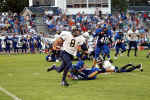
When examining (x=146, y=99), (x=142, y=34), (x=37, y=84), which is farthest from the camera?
(x=142, y=34)

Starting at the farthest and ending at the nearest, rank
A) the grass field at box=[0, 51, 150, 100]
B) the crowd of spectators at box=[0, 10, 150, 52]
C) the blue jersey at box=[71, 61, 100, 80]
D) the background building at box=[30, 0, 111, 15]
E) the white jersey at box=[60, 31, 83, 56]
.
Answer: the background building at box=[30, 0, 111, 15], the crowd of spectators at box=[0, 10, 150, 52], the blue jersey at box=[71, 61, 100, 80], the white jersey at box=[60, 31, 83, 56], the grass field at box=[0, 51, 150, 100]

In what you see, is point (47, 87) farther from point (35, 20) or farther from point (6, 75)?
point (35, 20)

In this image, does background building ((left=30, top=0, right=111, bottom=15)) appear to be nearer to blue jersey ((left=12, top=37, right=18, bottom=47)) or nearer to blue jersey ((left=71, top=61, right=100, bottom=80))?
blue jersey ((left=12, top=37, right=18, bottom=47))

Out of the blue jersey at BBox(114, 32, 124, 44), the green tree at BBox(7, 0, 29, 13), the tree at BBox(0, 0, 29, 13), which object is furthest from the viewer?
the green tree at BBox(7, 0, 29, 13)

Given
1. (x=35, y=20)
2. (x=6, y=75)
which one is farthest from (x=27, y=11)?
(x=6, y=75)

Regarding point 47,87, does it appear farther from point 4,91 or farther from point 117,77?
point 117,77

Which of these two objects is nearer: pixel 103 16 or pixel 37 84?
pixel 37 84

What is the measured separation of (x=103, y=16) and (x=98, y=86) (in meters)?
34.9

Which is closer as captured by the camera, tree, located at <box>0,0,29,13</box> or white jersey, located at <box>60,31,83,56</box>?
white jersey, located at <box>60,31,83,56</box>

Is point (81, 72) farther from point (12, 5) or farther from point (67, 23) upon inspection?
point (12, 5)

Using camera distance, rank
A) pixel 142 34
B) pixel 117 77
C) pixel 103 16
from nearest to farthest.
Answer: pixel 117 77 → pixel 142 34 → pixel 103 16

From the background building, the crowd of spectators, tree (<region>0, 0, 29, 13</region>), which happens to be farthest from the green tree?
the crowd of spectators

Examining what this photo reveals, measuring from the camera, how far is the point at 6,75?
57.2ft

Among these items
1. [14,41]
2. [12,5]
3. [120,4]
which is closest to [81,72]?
[14,41]
